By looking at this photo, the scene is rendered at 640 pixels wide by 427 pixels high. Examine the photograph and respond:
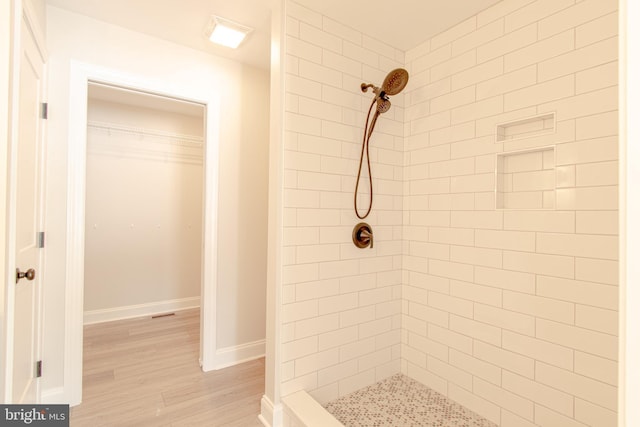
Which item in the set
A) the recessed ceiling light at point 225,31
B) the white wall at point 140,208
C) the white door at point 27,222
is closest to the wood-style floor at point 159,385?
the white door at point 27,222

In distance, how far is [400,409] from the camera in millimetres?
1848

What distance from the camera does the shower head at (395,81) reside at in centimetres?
179

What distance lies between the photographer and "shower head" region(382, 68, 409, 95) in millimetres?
1792

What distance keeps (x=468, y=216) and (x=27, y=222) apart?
2414 millimetres

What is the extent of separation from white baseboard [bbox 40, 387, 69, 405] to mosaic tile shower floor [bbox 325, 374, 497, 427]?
1.64m

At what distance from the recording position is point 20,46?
1271mm

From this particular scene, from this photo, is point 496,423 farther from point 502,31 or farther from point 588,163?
point 502,31

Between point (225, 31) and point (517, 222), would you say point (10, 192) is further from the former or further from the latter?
point (517, 222)

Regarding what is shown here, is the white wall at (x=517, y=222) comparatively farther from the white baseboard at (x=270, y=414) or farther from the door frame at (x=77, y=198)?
the door frame at (x=77, y=198)

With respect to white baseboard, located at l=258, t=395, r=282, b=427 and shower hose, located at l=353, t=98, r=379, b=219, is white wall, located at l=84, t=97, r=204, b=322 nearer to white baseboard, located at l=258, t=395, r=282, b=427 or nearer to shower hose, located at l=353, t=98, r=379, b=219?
white baseboard, located at l=258, t=395, r=282, b=427

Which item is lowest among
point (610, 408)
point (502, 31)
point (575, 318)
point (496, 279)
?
point (610, 408)

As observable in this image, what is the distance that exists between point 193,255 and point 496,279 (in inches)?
141

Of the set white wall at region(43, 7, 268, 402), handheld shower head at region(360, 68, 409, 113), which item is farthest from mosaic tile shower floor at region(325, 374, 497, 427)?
handheld shower head at region(360, 68, 409, 113)

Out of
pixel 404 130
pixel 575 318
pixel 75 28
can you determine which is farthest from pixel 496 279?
pixel 75 28
